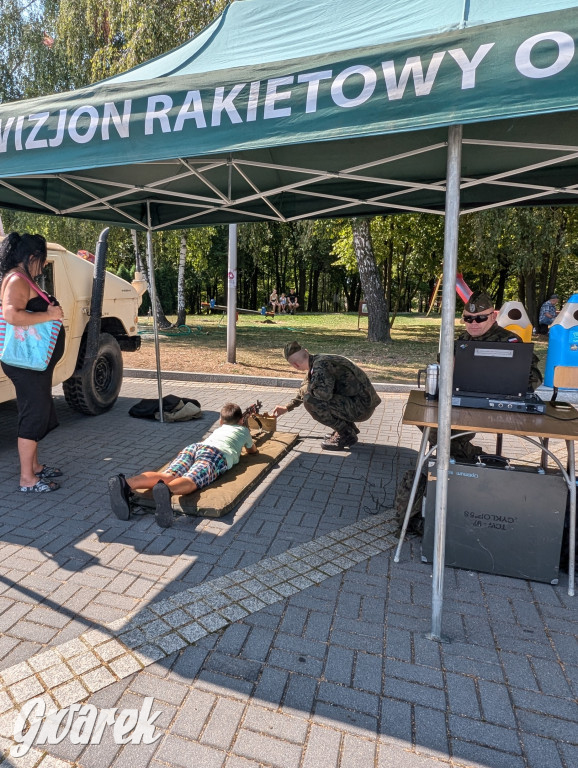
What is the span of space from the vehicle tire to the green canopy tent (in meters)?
3.42

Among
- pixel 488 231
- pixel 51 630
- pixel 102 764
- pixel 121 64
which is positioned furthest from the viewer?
pixel 488 231

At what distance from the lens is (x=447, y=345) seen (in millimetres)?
2451

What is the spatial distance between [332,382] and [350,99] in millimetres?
3172

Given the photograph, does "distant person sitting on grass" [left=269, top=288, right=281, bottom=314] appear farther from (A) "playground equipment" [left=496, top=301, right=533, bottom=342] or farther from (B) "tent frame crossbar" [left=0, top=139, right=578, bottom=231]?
(B) "tent frame crossbar" [left=0, top=139, right=578, bottom=231]

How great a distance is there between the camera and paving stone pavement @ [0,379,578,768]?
1936 millimetres

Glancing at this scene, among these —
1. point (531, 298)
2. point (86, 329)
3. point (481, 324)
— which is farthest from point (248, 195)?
point (531, 298)

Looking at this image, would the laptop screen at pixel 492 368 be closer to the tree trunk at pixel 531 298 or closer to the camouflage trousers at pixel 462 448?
the camouflage trousers at pixel 462 448

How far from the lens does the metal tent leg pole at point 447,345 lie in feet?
7.67

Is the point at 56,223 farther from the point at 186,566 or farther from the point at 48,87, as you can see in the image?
the point at 186,566

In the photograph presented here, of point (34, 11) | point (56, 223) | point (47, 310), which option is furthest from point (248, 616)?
point (34, 11)

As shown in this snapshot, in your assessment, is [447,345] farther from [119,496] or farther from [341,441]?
[341,441]

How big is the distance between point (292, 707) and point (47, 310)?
3.32 metres

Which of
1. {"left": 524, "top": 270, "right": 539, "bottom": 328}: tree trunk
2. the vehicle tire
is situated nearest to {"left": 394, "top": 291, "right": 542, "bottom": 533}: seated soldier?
the vehicle tire

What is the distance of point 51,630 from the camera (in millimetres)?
2523
